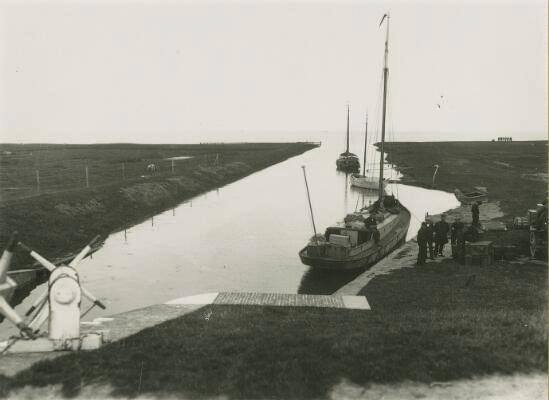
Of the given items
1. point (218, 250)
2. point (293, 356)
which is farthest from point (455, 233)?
point (293, 356)

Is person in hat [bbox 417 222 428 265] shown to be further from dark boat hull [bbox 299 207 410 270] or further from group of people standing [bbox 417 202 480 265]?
dark boat hull [bbox 299 207 410 270]

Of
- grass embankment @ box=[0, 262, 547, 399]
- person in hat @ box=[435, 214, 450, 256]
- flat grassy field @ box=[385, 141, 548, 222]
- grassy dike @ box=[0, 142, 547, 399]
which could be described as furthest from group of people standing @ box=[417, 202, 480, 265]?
flat grassy field @ box=[385, 141, 548, 222]

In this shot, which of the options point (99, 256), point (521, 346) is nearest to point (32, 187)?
point (99, 256)

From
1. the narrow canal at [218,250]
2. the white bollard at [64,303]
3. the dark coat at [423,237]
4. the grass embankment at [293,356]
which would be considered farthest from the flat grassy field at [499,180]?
the white bollard at [64,303]

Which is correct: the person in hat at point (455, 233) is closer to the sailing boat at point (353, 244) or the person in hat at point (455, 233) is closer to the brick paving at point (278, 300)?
the sailing boat at point (353, 244)

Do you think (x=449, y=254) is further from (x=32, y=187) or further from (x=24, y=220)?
(x=32, y=187)
